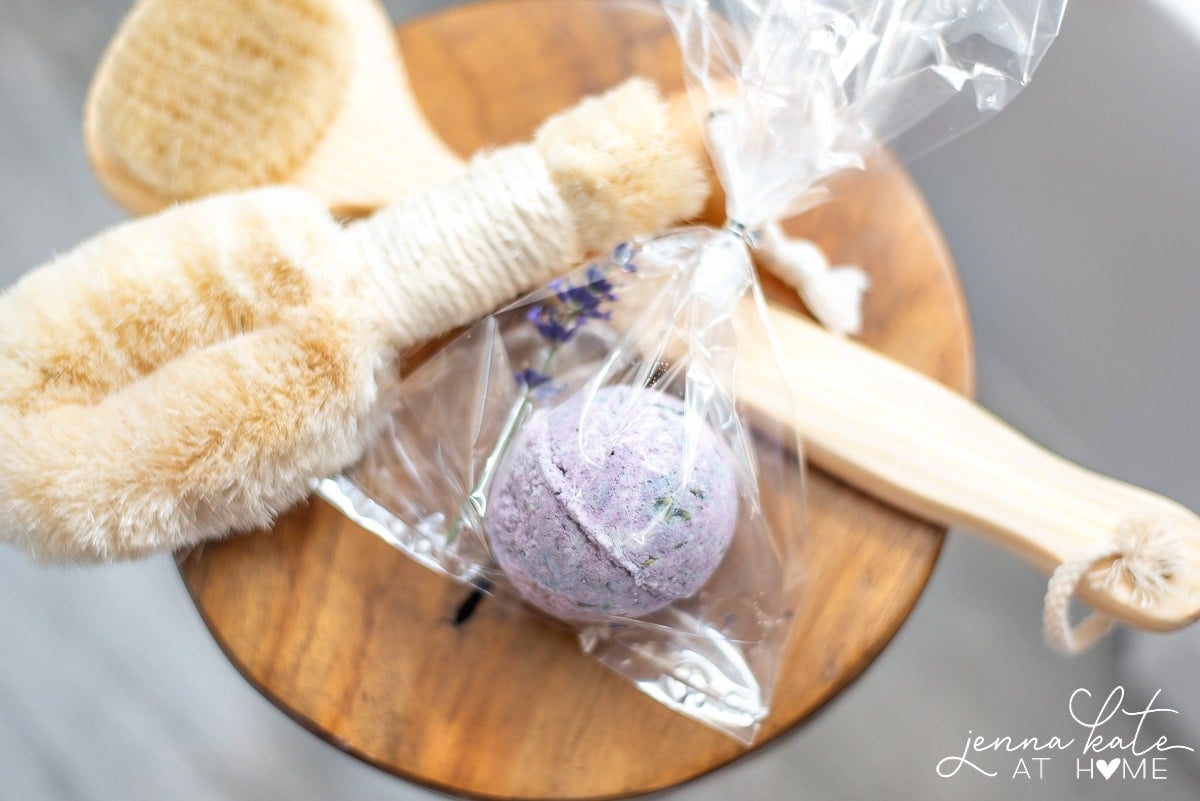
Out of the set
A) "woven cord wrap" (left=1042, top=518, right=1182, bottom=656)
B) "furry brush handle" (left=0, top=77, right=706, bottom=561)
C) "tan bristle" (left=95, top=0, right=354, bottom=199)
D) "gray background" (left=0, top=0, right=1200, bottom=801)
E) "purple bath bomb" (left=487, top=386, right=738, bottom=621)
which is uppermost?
"tan bristle" (left=95, top=0, right=354, bottom=199)

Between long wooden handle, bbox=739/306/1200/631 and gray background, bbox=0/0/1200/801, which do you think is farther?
gray background, bbox=0/0/1200/801

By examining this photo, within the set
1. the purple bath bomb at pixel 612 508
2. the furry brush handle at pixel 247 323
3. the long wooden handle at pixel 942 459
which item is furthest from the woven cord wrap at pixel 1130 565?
the furry brush handle at pixel 247 323

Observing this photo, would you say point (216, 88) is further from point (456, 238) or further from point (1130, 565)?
point (1130, 565)

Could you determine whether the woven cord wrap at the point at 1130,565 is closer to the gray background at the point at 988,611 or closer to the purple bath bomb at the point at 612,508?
the purple bath bomb at the point at 612,508

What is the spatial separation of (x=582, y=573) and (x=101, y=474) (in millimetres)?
229

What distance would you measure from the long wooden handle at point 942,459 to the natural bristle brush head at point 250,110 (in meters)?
0.26

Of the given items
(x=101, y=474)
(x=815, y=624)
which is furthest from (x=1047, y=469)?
(x=101, y=474)

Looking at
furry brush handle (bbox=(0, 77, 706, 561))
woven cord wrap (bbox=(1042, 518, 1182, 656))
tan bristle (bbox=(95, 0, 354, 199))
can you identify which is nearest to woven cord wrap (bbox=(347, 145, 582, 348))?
furry brush handle (bbox=(0, 77, 706, 561))

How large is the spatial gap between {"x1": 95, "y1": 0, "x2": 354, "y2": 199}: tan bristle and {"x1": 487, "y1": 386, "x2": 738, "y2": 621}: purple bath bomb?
24 centimetres

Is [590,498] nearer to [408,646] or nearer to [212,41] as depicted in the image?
[408,646]

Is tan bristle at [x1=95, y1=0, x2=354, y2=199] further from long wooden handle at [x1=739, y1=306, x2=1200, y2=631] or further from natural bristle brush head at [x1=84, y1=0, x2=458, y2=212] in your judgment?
long wooden handle at [x1=739, y1=306, x2=1200, y2=631]

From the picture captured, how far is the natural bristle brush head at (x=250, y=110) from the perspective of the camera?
49 centimetres

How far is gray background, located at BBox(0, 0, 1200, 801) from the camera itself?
2.49 ft

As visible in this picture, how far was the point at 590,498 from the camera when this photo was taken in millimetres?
400
